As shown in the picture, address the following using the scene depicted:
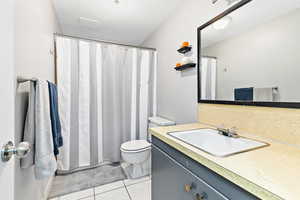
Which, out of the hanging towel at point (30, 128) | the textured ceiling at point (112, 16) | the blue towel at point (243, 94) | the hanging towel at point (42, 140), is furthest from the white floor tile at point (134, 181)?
the textured ceiling at point (112, 16)

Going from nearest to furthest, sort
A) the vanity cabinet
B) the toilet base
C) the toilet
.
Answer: the vanity cabinet → the toilet → the toilet base

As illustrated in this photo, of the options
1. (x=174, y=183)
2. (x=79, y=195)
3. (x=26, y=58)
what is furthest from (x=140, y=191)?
(x=26, y=58)

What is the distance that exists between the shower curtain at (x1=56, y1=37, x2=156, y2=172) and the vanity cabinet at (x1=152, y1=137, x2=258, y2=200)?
3.55ft

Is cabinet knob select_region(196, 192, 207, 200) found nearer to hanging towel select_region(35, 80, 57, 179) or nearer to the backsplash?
the backsplash

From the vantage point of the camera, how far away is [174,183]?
2.98 feet

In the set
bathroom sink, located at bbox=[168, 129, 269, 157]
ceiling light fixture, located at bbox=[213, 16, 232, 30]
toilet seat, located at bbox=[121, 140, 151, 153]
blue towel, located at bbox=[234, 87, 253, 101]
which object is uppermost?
ceiling light fixture, located at bbox=[213, 16, 232, 30]

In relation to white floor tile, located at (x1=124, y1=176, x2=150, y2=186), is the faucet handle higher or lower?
higher

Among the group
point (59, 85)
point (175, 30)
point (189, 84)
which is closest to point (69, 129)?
point (59, 85)

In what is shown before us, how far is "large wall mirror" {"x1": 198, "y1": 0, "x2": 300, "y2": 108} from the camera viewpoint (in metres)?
0.83

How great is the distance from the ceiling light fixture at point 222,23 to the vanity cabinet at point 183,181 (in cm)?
117

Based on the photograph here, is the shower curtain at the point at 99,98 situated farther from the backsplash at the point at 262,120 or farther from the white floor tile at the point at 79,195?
the backsplash at the point at 262,120

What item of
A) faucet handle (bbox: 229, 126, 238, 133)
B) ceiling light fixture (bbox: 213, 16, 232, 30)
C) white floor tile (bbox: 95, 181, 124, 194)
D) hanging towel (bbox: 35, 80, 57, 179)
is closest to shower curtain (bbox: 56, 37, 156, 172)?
white floor tile (bbox: 95, 181, 124, 194)

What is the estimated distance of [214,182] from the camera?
63 cm

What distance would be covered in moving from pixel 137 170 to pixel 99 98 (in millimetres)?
1154
